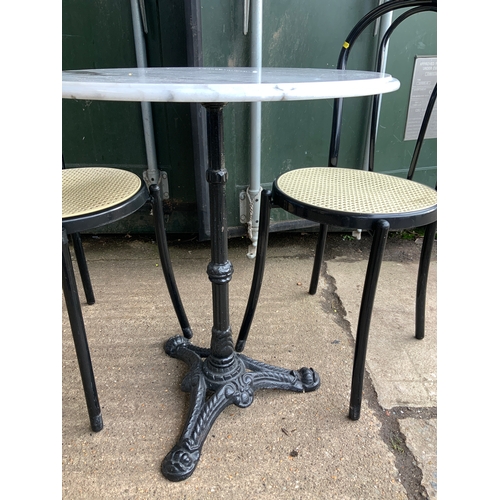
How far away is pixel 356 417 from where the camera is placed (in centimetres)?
130

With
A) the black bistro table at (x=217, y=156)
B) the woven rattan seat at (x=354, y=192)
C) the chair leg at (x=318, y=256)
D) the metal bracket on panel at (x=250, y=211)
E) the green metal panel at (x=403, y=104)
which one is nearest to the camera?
the black bistro table at (x=217, y=156)

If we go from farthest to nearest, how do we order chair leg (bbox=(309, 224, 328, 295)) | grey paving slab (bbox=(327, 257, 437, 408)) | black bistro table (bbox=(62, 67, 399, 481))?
1. chair leg (bbox=(309, 224, 328, 295))
2. grey paving slab (bbox=(327, 257, 437, 408))
3. black bistro table (bbox=(62, 67, 399, 481))

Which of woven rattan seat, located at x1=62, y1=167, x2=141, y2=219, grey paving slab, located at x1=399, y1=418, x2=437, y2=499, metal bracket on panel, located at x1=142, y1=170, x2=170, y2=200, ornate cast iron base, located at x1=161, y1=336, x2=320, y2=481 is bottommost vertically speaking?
grey paving slab, located at x1=399, y1=418, x2=437, y2=499

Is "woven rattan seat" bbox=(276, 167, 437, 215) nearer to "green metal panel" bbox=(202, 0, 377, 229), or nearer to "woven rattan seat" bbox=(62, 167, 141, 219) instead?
"woven rattan seat" bbox=(62, 167, 141, 219)

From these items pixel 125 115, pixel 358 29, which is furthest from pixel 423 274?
pixel 125 115

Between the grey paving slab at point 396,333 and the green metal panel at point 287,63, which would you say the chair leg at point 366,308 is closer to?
the grey paving slab at point 396,333

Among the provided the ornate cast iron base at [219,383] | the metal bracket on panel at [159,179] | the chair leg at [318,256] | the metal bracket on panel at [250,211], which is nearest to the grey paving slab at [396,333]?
Answer: the chair leg at [318,256]

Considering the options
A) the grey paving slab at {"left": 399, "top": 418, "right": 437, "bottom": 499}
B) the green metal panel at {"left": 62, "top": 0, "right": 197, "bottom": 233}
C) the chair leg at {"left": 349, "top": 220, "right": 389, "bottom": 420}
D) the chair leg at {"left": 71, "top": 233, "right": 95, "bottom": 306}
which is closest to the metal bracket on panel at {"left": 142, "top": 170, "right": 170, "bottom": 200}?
the green metal panel at {"left": 62, "top": 0, "right": 197, "bottom": 233}

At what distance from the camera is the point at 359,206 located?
1169 millimetres

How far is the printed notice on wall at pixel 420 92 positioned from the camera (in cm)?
208

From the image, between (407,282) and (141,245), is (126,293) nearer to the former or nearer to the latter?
(141,245)

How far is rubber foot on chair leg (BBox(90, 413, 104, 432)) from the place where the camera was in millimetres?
1245

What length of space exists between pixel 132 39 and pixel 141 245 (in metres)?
1.07

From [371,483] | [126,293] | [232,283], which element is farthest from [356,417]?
[126,293]
